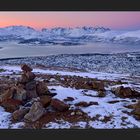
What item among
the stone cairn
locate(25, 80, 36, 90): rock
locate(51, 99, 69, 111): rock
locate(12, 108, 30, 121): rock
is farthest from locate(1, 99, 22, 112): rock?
locate(51, 99, 69, 111): rock

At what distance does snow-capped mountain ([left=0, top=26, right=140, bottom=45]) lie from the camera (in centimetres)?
871

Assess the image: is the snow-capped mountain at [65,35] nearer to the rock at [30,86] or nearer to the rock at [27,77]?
the rock at [27,77]

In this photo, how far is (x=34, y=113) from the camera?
7941 millimetres

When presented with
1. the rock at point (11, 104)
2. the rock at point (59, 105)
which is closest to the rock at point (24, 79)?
the rock at point (11, 104)

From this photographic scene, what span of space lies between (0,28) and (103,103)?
109 inches

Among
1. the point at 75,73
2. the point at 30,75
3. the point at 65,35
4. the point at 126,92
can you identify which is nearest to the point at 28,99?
the point at 30,75

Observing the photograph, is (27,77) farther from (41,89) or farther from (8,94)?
(8,94)

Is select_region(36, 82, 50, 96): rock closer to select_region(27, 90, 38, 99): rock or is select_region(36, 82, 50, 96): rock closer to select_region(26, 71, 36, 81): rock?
select_region(27, 90, 38, 99): rock

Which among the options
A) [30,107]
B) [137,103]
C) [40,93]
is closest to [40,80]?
[40,93]

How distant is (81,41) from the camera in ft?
30.9

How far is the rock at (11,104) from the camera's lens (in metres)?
8.23

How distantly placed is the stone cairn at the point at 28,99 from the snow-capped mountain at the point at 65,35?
2.46 ft

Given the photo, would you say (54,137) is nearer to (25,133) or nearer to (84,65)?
Answer: (25,133)

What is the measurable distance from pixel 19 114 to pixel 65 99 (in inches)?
46.2
